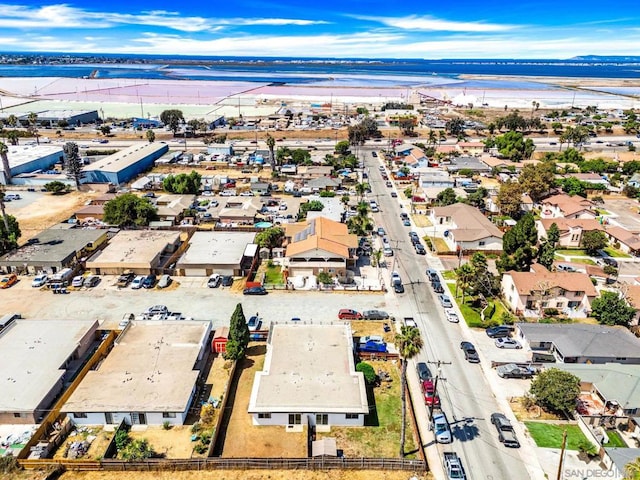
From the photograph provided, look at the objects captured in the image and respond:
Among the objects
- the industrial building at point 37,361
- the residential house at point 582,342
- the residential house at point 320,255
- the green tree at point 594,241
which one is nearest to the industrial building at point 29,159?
the industrial building at point 37,361

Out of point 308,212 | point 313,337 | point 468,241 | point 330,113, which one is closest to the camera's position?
point 313,337

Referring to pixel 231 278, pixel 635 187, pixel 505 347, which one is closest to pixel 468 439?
pixel 505 347

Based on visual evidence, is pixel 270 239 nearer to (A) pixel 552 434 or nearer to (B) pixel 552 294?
(B) pixel 552 294

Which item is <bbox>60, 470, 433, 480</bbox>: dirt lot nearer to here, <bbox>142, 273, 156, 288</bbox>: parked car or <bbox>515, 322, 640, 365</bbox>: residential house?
<bbox>515, 322, 640, 365</bbox>: residential house

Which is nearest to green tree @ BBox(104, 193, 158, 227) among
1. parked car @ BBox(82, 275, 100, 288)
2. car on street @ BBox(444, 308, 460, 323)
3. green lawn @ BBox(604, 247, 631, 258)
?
parked car @ BBox(82, 275, 100, 288)


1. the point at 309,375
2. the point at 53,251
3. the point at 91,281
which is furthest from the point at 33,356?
the point at 53,251

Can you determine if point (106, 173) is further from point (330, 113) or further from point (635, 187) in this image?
point (330, 113)
